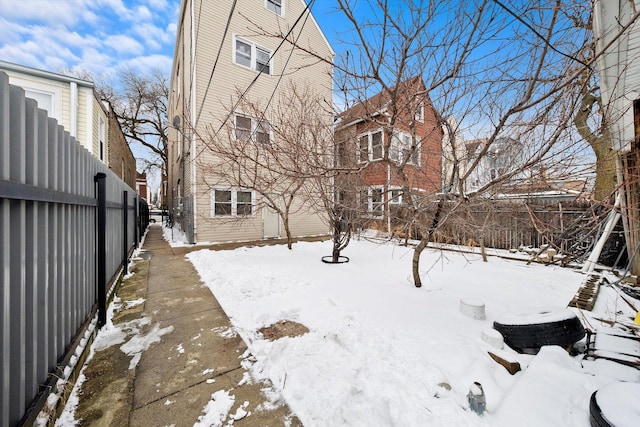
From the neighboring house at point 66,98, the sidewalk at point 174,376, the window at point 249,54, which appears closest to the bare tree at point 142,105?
the window at point 249,54

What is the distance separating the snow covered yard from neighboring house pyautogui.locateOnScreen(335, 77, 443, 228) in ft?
5.00

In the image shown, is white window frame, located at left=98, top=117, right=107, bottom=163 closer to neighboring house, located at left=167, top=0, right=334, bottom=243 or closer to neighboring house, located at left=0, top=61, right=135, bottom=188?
neighboring house, located at left=0, top=61, right=135, bottom=188

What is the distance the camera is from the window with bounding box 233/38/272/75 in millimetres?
9961

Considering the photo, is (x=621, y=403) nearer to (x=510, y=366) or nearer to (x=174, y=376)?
(x=510, y=366)

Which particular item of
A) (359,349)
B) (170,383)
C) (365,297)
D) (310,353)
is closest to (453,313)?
(365,297)

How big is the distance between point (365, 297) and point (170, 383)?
8.67 feet

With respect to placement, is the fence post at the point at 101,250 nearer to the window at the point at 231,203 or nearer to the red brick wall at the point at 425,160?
the red brick wall at the point at 425,160

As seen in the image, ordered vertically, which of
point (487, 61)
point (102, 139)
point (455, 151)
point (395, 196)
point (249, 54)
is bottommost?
point (395, 196)

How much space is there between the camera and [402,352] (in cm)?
239

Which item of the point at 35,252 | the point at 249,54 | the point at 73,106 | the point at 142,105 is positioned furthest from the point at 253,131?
the point at 142,105

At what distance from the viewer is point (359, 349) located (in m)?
2.43

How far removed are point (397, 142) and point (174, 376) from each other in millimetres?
5158

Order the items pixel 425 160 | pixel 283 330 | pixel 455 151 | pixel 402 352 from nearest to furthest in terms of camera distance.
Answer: pixel 402 352
pixel 283 330
pixel 455 151
pixel 425 160

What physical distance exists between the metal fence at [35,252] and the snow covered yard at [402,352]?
1.40m
